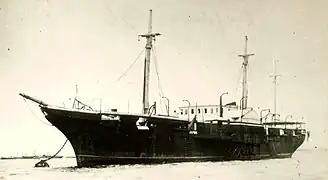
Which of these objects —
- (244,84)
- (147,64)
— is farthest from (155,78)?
(244,84)

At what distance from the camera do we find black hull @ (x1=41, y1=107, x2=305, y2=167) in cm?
328

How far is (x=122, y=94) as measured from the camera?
3105 millimetres

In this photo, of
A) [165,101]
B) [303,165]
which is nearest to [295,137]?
[303,165]

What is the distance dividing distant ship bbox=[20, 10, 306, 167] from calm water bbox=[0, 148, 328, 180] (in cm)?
11

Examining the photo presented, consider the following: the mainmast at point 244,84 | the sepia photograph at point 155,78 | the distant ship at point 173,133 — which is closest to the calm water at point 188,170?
the sepia photograph at point 155,78

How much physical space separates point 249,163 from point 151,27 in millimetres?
970

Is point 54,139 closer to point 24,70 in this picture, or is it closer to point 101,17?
point 24,70

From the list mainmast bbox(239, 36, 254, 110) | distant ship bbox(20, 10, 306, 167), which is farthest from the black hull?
mainmast bbox(239, 36, 254, 110)

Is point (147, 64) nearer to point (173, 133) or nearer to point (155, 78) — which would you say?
point (155, 78)

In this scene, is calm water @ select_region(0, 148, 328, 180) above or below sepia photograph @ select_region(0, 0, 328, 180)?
below

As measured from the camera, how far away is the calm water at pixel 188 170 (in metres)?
2.96

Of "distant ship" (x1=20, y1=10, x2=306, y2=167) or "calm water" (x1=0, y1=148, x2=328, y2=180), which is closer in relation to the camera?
"calm water" (x1=0, y1=148, x2=328, y2=180)

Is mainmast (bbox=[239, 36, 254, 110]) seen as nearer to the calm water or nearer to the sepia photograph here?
the sepia photograph

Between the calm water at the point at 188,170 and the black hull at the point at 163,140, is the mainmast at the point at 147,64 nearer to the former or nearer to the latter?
the black hull at the point at 163,140
